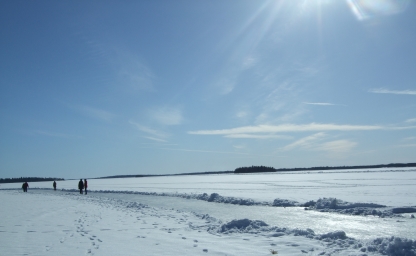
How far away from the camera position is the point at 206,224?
10008mm

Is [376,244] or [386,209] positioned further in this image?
[386,209]

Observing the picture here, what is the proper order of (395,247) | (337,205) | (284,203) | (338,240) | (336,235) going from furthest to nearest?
(284,203), (337,205), (336,235), (338,240), (395,247)

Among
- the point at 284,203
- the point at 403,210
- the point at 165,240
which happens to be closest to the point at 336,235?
the point at 165,240

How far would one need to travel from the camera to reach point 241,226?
8805mm

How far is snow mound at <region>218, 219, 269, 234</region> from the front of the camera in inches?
333

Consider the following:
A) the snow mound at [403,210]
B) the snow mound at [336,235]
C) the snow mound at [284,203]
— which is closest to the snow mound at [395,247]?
the snow mound at [336,235]

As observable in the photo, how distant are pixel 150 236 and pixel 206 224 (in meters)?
2.47

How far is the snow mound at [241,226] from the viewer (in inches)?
333

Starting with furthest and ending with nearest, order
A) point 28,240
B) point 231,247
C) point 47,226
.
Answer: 1. point 47,226
2. point 28,240
3. point 231,247

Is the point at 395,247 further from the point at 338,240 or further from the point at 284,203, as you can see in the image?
the point at 284,203

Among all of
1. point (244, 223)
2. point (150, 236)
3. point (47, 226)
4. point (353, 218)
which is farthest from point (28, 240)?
point (353, 218)

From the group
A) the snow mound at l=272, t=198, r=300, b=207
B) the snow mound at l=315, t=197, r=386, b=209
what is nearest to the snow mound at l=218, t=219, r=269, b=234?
the snow mound at l=315, t=197, r=386, b=209

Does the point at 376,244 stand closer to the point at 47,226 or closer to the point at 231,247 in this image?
the point at 231,247

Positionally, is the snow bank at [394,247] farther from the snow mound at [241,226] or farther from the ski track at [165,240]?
the snow mound at [241,226]
